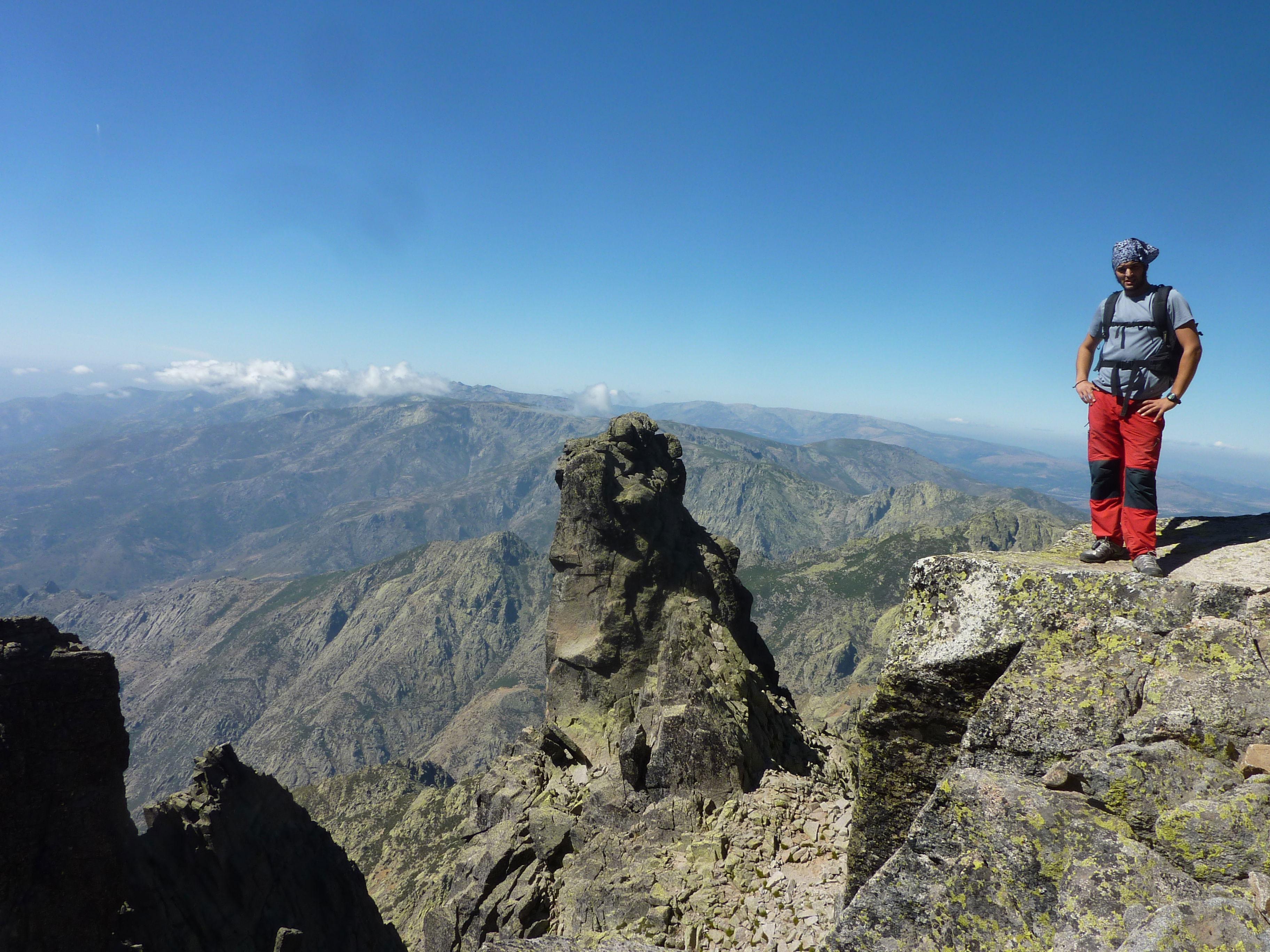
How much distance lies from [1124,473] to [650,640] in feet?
119

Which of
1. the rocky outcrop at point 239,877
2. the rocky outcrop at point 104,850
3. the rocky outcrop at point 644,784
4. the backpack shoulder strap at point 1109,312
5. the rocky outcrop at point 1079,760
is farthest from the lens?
the rocky outcrop at point 239,877

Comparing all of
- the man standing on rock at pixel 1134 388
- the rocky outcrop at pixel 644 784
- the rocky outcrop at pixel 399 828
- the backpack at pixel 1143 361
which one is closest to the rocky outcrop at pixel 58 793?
the rocky outcrop at pixel 399 828

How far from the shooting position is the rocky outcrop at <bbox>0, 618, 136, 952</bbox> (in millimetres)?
28062

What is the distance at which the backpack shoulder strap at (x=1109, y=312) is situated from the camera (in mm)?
9242

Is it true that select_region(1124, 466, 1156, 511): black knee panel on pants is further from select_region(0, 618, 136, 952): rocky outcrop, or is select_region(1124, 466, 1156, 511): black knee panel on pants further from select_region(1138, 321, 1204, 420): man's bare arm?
select_region(0, 618, 136, 952): rocky outcrop

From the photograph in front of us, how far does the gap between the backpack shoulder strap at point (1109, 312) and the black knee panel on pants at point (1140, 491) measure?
7.19 ft

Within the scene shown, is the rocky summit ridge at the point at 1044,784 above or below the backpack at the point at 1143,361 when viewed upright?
below

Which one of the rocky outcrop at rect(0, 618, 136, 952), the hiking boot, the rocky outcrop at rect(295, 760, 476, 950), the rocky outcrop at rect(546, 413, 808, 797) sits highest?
the hiking boot

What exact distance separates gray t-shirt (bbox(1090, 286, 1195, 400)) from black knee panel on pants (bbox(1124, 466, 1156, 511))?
3.85ft

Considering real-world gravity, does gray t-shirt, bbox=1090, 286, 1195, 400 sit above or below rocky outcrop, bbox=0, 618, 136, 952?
above

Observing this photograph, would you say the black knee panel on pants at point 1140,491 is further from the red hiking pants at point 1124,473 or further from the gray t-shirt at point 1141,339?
the gray t-shirt at point 1141,339

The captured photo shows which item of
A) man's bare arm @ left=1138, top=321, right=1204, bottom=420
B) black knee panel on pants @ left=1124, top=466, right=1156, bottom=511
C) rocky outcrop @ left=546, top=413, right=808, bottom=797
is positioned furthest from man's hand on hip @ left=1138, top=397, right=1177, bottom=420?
rocky outcrop @ left=546, top=413, right=808, bottom=797

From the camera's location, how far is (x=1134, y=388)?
29.6 feet

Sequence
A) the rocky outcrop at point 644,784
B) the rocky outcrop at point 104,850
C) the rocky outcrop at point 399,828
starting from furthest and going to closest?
1. the rocky outcrop at point 399,828
2. the rocky outcrop at point 104,850
3. the rocky outcrop at point 644,784
